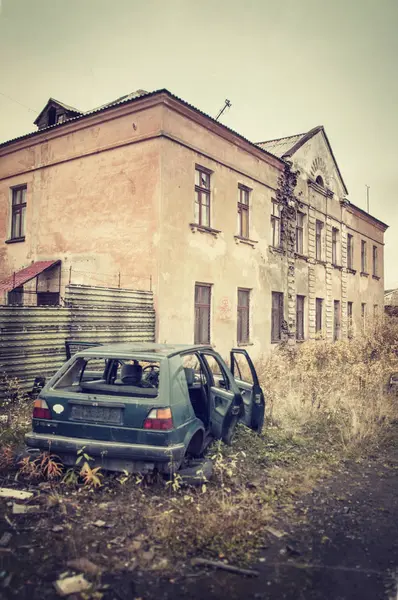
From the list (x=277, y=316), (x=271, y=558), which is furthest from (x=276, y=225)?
(x=271, y=558)

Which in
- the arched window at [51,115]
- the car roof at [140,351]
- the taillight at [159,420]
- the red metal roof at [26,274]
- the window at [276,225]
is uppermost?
the arched window at [51,115]

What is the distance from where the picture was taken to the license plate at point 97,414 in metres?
4.37

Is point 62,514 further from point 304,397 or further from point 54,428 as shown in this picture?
point 304,397

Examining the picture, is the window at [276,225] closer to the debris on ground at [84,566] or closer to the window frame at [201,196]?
the window frame at [201,196]

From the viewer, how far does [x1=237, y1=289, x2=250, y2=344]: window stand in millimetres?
15320

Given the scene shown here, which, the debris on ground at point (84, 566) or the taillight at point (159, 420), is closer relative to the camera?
the debris on ground at point (84, 566)

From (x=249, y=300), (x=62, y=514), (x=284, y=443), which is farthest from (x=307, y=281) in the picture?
(x=62, y=514)

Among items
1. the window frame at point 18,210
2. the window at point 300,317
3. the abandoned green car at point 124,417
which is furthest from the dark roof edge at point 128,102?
the abandoned green car at point 124,417

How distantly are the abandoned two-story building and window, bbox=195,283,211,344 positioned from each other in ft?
0.14

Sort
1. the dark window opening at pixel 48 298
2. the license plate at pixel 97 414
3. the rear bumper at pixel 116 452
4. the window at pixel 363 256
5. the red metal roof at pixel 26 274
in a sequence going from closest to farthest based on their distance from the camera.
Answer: the rear bumper at pixel 116 452 < the license plate at pixel 97 414 < the red metal roof at pixel 26 274 < the dark window opening at pixel 48 298 < the window at pixel 363 256

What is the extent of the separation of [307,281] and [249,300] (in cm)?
479

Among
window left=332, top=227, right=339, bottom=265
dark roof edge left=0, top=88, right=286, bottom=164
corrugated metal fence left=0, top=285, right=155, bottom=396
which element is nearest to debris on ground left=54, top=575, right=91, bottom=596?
corrugated metal fence left=0, top=285, right=155, bottom=396

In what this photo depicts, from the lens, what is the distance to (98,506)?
13.5 ft

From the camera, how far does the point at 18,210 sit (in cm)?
1636
